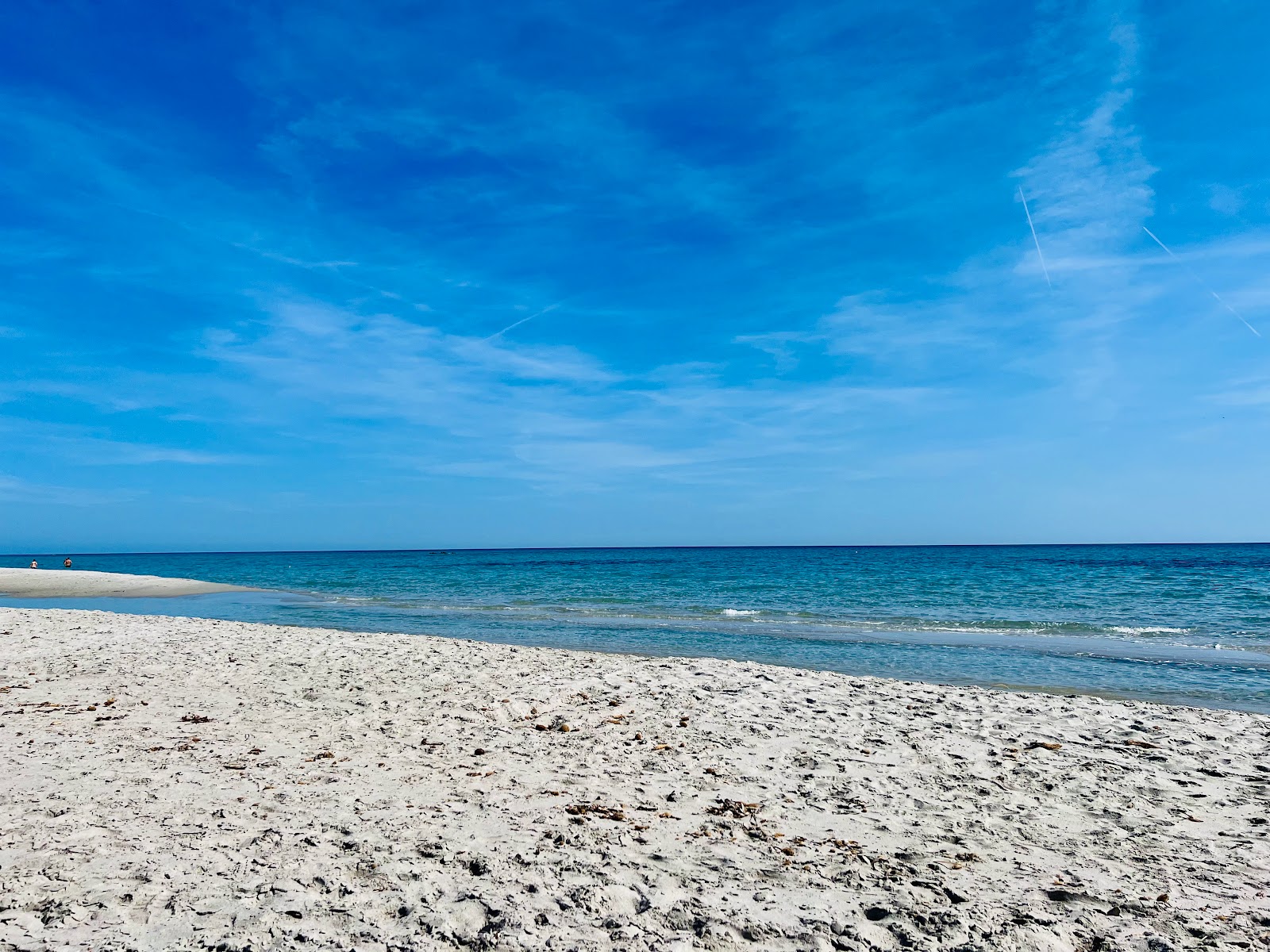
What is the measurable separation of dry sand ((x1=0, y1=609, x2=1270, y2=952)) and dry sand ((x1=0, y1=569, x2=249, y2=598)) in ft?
113

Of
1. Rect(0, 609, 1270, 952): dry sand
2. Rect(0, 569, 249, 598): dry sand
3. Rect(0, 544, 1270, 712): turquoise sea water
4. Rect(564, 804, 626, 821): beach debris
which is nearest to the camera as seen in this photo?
Rect(0, 609, 1270, 952): dry sand

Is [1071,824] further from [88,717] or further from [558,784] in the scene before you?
[88,717]

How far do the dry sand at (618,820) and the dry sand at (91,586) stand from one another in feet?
113

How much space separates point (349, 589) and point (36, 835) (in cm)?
4014

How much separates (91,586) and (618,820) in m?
48.4

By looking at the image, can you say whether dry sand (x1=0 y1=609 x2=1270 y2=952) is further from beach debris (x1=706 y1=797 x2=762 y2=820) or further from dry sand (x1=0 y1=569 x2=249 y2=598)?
dry sand (x1=0 y1=569 x2=249 y2=598)

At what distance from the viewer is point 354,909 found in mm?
4102

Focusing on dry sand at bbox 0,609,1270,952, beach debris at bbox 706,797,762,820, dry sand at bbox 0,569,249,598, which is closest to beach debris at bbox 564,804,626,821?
dry sand at bbox 0,609,1270,952

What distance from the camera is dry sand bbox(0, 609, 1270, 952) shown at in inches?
158


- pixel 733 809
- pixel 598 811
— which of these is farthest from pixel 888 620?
pixel 598 811

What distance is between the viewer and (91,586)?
42750 millimetres

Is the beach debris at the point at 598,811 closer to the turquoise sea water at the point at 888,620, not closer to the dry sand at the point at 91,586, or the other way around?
the turquoise sea water at the point at 888,620

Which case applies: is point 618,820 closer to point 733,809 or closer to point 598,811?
point 598,811

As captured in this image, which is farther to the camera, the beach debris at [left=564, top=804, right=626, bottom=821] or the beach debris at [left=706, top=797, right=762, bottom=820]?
the beach debris at [left=706, top=797, right=762, bottom=820]
